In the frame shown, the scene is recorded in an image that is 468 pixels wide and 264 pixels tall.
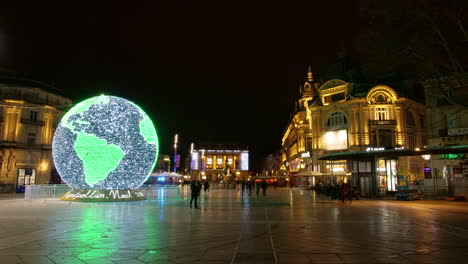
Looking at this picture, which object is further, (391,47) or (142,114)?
(142,114)

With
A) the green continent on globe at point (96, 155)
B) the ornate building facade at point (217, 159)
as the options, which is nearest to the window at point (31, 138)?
the green continent on globe at point (96, 155)

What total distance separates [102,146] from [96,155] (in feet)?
2.07

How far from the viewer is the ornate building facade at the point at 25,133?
136 ft

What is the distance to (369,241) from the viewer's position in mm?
8469

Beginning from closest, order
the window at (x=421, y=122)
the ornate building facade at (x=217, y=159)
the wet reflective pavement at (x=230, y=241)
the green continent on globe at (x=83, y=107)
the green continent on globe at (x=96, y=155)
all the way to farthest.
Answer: the wet reflective pavement at (x=230, y=241) < the green continent on globe at (x=96, y=155) < the green continent on globe at (x=83, y=107) < the window at (x=421, y=122) < the ornate building facade at (x=217, y=159)

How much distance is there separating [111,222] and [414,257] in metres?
9.80

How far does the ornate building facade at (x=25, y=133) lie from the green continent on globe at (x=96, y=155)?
92.0 ft

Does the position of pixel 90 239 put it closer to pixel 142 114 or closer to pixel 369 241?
pixel 369 241

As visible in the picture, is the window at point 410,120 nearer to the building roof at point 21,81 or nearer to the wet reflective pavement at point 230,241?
the wet reflective pavement at point 230,241

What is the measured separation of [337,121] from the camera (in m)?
51.3

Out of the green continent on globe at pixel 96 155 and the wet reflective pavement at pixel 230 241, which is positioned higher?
the green continent on globe at pixel 96 155

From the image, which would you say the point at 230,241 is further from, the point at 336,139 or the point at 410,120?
the point at 410,120

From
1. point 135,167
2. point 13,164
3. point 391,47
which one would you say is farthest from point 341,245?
point 13,164

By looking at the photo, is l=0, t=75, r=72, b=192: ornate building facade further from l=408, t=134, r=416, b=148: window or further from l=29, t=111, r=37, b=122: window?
l=408, t=134, r=416, b=148: window
